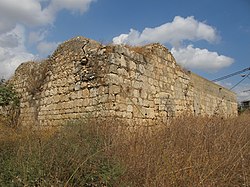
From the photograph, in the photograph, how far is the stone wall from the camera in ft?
Answer: 21.7

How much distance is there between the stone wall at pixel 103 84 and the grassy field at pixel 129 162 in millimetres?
2121

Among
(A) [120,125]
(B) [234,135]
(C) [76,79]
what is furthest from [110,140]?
(C) [76,79]

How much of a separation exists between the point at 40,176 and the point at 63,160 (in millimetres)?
376

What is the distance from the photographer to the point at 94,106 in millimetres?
6605

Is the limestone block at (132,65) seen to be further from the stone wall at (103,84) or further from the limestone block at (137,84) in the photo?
the limestone block at (137,84)

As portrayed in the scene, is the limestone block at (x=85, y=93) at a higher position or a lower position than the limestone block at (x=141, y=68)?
lower

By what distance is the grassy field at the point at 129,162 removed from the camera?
3246 millimetres

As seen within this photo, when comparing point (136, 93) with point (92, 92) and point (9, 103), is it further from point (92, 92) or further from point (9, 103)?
point (9, 103)

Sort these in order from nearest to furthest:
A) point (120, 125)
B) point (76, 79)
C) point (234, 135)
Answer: point (234, 135) → point (120, 125) → point (76, 79)

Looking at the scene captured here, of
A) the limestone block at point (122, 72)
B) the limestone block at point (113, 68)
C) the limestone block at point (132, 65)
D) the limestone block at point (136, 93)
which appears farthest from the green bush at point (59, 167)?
the limestone block at point (132, 65)

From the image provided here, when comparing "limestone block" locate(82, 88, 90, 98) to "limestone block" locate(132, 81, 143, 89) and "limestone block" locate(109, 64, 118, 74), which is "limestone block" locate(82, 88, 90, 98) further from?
"limestone block" locate(132, 81, 143, 89)

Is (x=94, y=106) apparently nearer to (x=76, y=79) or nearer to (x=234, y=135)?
(x=76, y=79)

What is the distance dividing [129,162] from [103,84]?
3.14 m

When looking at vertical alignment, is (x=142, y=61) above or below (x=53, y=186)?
above
